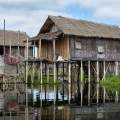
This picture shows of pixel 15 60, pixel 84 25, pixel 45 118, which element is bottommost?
pixel 45 118

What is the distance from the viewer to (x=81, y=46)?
43062 millimetres

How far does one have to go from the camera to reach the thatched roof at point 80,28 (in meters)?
41.5

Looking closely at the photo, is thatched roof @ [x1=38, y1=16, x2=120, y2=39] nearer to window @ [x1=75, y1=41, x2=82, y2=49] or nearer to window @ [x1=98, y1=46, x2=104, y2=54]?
window @ [x1=75, y1=41, x2=82, y2=49]

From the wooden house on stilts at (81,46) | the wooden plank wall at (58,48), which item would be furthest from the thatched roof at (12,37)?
the wooden plank wall at (58,48)

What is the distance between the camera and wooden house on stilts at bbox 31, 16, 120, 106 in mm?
41125

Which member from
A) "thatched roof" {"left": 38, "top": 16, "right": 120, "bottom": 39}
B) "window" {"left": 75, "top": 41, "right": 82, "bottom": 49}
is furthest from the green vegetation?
"thatched roof" {"left": 38, "top": 16, "right": 120, "bottom": 39}

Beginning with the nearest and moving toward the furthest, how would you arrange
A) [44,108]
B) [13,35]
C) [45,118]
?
[45,118] < [44,108] < [13,35]

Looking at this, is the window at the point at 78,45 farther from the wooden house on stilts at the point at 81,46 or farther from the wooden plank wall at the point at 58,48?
the wooden plank wall at the point at 58,48

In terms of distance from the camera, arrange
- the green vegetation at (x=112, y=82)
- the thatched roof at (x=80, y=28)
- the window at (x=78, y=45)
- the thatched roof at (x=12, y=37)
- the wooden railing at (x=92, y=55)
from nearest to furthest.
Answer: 1. the green vegetation at (x=112, y=82)
2. the thatched roof at (x=80, y=28)
3. the wooden railing at (x=92, y=55)
4. the window at (x=78, y=45)
5. the thatched roof at (x=12, y=37)

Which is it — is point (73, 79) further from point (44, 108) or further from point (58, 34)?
point (44, 108)

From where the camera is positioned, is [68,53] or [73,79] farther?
[73,79]

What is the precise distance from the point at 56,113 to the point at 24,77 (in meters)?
21.6

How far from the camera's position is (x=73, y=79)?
45.8 m

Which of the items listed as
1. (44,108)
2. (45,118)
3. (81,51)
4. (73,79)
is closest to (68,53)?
(81,51)
